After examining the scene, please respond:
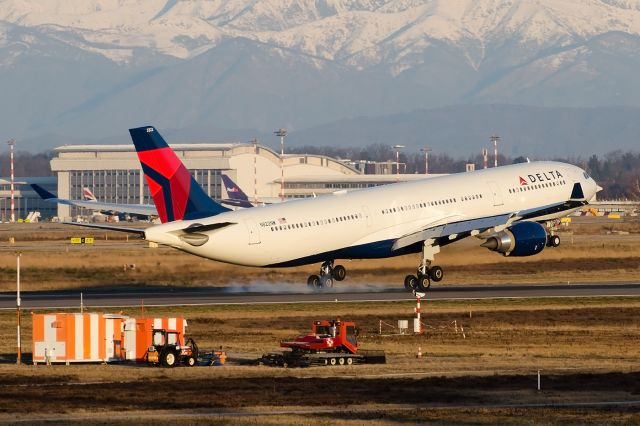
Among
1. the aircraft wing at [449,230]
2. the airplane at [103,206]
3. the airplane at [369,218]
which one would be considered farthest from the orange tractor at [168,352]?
the aircraft wing at [449,230]

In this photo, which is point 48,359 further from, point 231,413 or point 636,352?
point 636,352

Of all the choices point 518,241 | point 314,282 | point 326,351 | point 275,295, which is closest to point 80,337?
point 326,351

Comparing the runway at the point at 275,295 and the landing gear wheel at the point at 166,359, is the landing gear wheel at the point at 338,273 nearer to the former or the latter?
the runway at the point at 275,295

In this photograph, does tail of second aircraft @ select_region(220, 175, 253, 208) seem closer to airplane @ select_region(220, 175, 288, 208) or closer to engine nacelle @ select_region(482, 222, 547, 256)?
airplane @ select_region(220, 175, 288, 208)

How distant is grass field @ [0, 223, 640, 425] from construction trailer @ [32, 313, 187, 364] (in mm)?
1017

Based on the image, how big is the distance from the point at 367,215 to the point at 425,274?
4888mm

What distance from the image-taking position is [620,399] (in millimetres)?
48875

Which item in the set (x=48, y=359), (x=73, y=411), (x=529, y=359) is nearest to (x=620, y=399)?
(x=529, y=359)

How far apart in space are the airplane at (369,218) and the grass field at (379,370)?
326 centimetres

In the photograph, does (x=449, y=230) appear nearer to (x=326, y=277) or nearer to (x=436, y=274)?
(x=436, y=274)

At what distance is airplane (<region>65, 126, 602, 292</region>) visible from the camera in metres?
78.7

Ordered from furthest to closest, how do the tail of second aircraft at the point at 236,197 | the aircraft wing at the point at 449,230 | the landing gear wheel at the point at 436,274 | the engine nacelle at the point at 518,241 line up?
the tail of second aircraft at the point at 236,197 < the landing gear wheel at the point at 436,274 < the aircraft wing at the point at 449,230 < the engine nacelle at the point at 518,241

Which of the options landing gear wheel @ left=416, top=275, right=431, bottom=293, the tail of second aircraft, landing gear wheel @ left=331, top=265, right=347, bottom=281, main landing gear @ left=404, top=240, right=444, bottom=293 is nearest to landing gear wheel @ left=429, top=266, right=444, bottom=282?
main landing gear @ left=404, top=240, right=444, bottom=293

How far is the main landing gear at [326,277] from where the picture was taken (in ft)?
290
